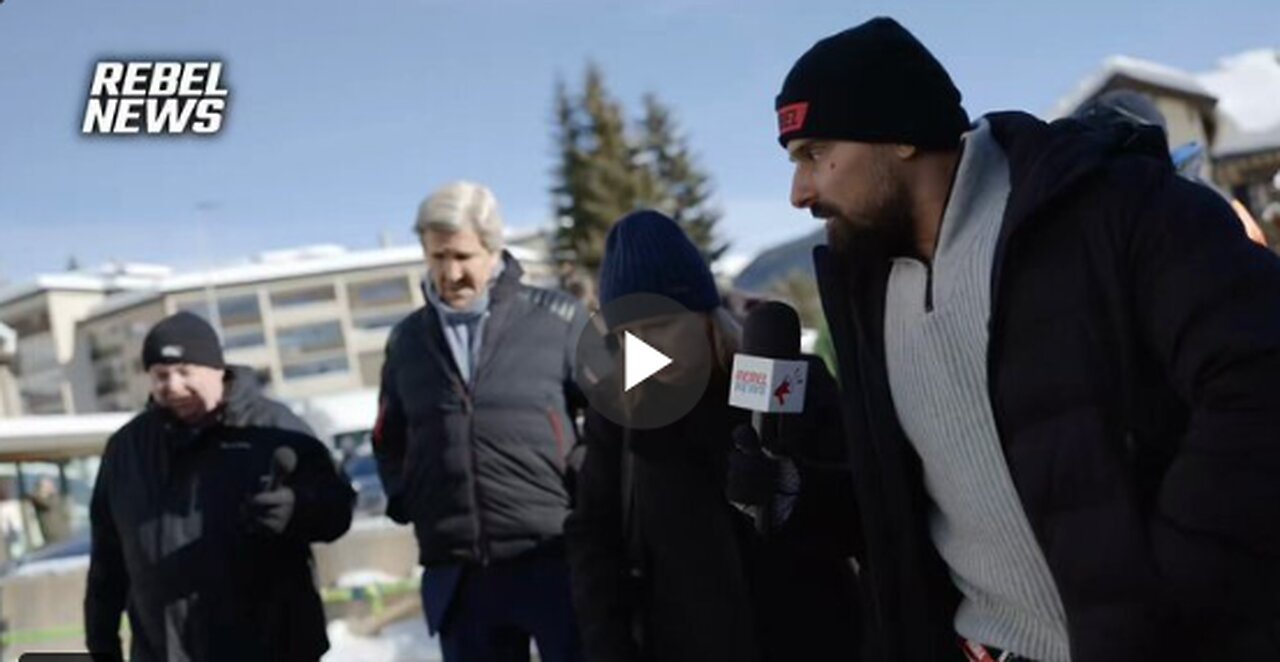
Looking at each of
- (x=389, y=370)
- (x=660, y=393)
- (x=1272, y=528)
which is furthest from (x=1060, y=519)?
(x=389, y=370)

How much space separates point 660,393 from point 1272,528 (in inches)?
65.3

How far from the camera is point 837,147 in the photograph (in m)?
2.30

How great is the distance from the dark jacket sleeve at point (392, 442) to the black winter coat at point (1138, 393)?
295 cm

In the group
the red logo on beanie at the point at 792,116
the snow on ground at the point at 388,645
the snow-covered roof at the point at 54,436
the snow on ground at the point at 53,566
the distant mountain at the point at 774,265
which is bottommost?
the distant mountain at the point at 774,265

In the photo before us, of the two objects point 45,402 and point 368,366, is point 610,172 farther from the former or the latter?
point 45,402

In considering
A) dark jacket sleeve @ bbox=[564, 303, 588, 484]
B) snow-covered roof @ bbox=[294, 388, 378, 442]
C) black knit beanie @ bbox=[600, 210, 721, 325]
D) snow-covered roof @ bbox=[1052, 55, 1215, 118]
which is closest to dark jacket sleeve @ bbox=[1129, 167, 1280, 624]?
black knit beanie @ bbox=[600, 210, 721, 325]

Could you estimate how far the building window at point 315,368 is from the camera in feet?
327

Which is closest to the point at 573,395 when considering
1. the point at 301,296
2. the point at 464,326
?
the point at 464,326

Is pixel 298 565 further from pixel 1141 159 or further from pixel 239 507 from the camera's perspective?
pixel 1141 159

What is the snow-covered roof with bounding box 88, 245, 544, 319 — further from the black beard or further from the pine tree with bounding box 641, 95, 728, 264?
the black beard

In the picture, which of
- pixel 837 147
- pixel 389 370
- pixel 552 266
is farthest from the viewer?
pixel 552 266

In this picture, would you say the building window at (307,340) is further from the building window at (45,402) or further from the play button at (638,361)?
the play button at (638,361)

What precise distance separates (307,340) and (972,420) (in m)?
101

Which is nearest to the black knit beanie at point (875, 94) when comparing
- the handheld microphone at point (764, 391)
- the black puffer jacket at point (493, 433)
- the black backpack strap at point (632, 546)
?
the handheld microphone at point (764, 391)
